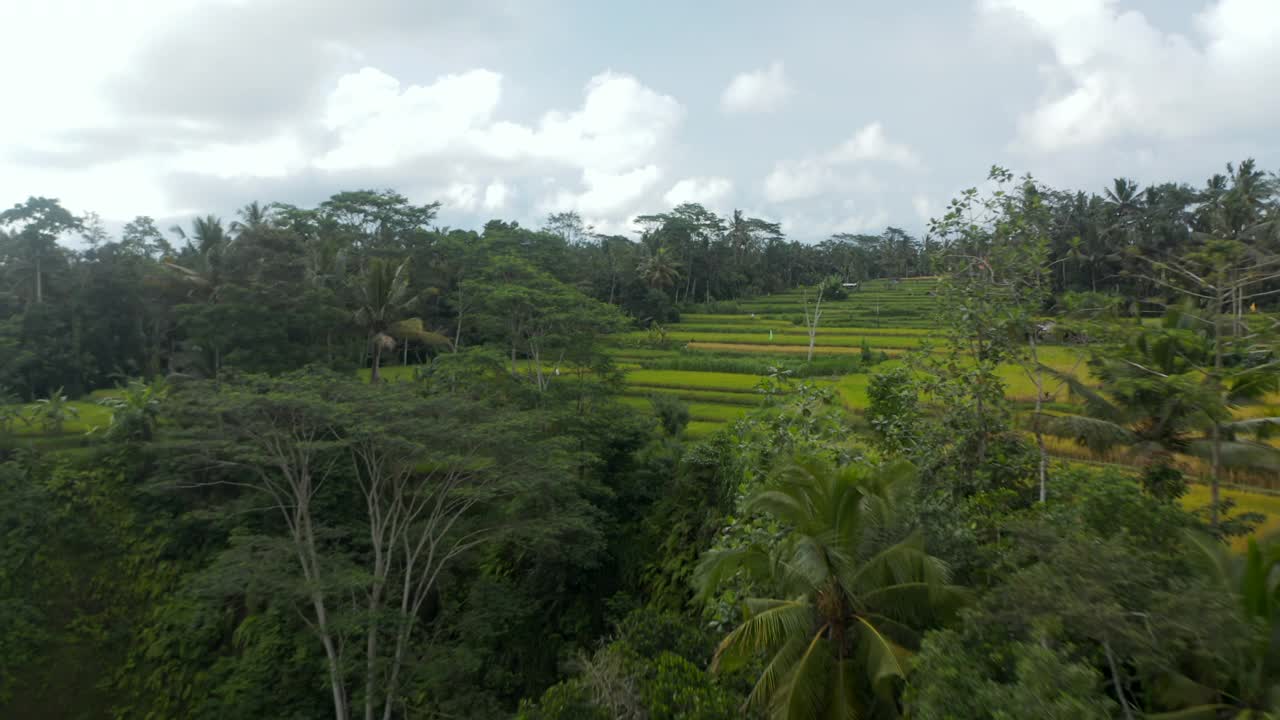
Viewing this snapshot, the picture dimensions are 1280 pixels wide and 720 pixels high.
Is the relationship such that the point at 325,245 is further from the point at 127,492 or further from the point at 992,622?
the point at 992,622

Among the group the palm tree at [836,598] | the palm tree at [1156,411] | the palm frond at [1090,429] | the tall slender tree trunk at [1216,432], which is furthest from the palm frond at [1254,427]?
the palm tree at [836,598]

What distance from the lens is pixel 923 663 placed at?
4.70m

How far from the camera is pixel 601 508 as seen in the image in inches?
618

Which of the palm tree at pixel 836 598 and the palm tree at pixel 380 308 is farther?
the palm tree at pixel 380 308

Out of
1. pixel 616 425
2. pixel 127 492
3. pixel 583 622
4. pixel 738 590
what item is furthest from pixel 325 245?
pixel 738 590

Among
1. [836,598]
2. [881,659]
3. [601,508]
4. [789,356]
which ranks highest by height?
[789,356]

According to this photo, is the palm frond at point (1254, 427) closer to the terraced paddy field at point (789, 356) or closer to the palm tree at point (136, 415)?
the terraced paddy field at point (789, 356)

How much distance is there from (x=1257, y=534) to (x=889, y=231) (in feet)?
227

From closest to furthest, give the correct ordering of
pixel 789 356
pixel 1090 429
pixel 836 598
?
pixel 836 598
pixel 1090 429
pixel 789 356

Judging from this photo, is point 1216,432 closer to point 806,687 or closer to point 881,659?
point 881,659

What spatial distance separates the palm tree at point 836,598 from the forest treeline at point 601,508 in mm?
33

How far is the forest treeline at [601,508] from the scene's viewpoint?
5.07 metres

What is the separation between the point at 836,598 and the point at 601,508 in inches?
393

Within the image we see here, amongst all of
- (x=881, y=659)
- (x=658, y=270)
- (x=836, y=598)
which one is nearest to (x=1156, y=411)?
(x=836, y=598)
